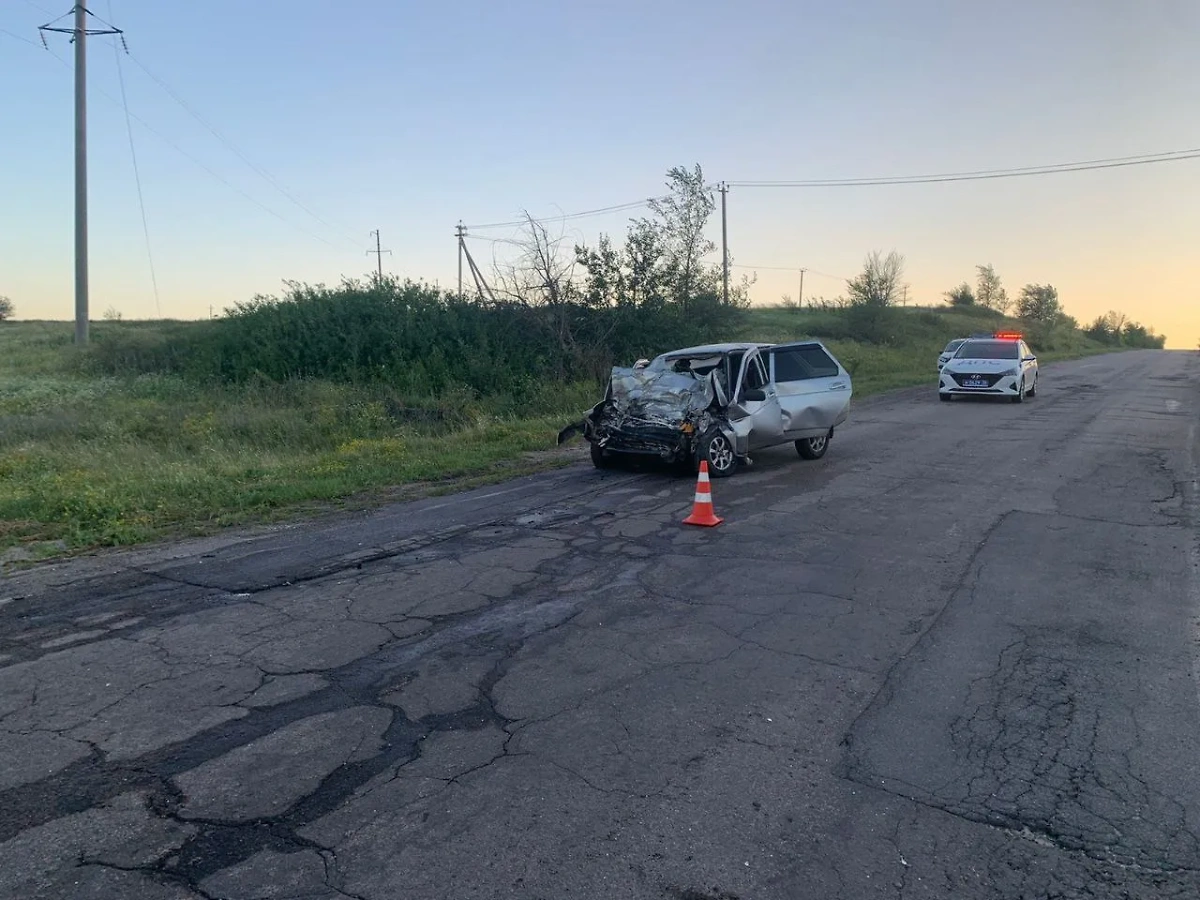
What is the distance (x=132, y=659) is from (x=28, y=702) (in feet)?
2.33

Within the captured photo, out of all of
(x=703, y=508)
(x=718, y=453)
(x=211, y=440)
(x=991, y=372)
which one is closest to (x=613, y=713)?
(x=703, y=508)

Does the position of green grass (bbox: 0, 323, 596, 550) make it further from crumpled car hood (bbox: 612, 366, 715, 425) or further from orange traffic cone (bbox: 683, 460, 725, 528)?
orange traffic cone (bbox: 683, 460, 725, 528)

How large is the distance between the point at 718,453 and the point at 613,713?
742 centimetres

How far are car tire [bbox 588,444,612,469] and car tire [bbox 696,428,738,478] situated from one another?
1.41 meters

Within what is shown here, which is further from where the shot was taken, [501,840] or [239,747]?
[239,747]

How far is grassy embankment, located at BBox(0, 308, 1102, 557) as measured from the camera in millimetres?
10242

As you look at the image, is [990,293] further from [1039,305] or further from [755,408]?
[755,408]

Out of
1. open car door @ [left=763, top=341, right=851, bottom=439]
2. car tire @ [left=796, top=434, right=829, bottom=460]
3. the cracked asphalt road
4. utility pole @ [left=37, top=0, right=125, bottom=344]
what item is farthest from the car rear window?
utility pole @ [left=37, top=0, right=125, bottom=344]

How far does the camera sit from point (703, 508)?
30.6 ft

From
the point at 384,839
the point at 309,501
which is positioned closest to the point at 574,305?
the point at 309,501

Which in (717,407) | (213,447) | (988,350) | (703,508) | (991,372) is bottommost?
(703,508)

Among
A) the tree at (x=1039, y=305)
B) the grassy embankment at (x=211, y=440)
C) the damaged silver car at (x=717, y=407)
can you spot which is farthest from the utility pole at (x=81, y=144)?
the tree at (x=1039, y=305)

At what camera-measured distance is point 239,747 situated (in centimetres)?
444

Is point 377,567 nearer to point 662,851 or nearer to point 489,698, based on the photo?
point 489,698
